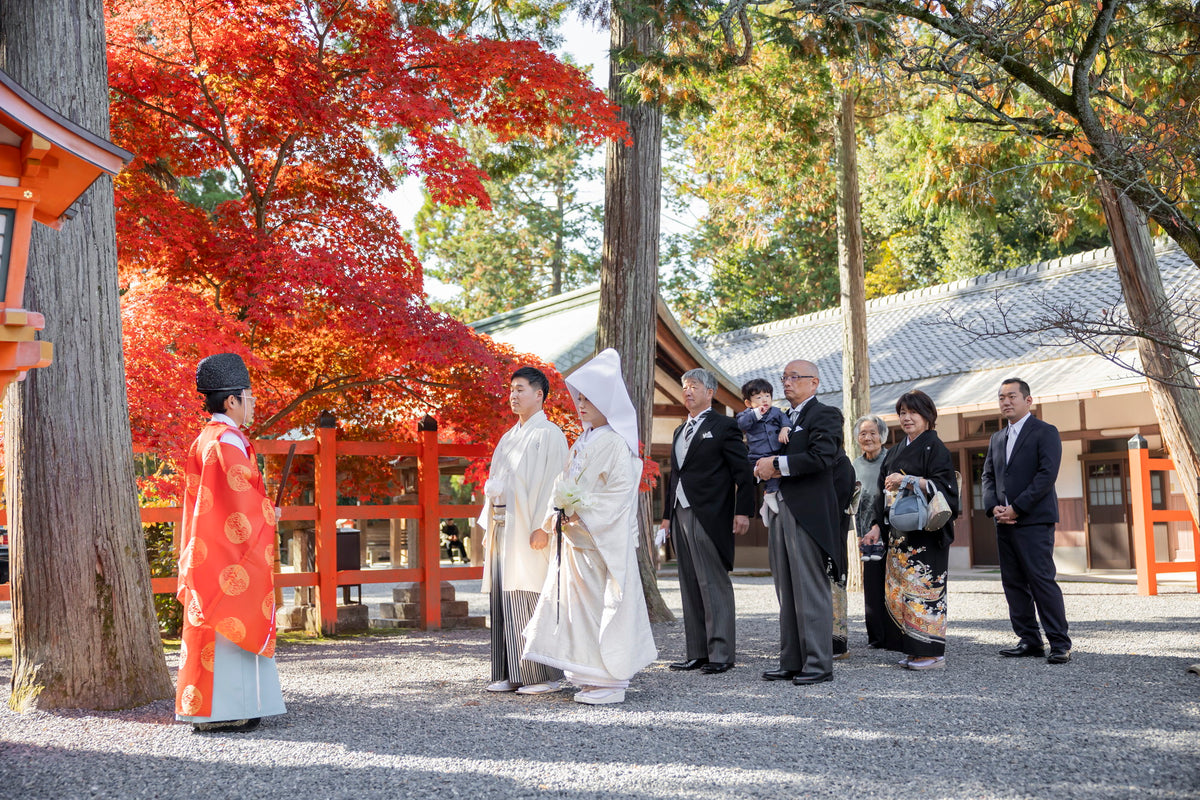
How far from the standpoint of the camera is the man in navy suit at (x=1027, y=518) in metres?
5.90

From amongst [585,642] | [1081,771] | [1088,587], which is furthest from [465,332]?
[1088,587]

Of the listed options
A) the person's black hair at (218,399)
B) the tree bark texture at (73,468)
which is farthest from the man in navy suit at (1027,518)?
the tree bark texture at (73,468)

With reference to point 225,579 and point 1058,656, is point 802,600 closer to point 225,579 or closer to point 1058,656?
point 1058,656

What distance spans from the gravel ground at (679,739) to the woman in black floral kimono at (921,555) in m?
0.18

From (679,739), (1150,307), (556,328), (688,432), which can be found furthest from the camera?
(556,328)

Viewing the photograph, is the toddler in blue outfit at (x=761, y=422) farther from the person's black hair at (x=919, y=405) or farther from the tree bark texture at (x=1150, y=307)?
the tree bark texture at (x=1150, y=307)

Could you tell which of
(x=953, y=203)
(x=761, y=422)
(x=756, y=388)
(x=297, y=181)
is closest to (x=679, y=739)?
(x=761, y=422)

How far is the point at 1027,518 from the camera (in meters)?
6.04

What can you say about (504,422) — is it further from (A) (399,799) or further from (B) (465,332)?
(A) (399,799)

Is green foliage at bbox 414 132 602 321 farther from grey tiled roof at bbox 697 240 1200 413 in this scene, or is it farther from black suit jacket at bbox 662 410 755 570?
black suit jacket at bbox 662 410 755 570

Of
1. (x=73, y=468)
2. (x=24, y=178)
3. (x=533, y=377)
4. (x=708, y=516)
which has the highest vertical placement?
(x=24, y=178)

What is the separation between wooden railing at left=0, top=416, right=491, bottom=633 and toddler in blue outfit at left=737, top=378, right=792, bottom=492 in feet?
7.29

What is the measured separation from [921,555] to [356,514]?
4.34 m

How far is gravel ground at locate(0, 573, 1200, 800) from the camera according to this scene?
11.2 ft
